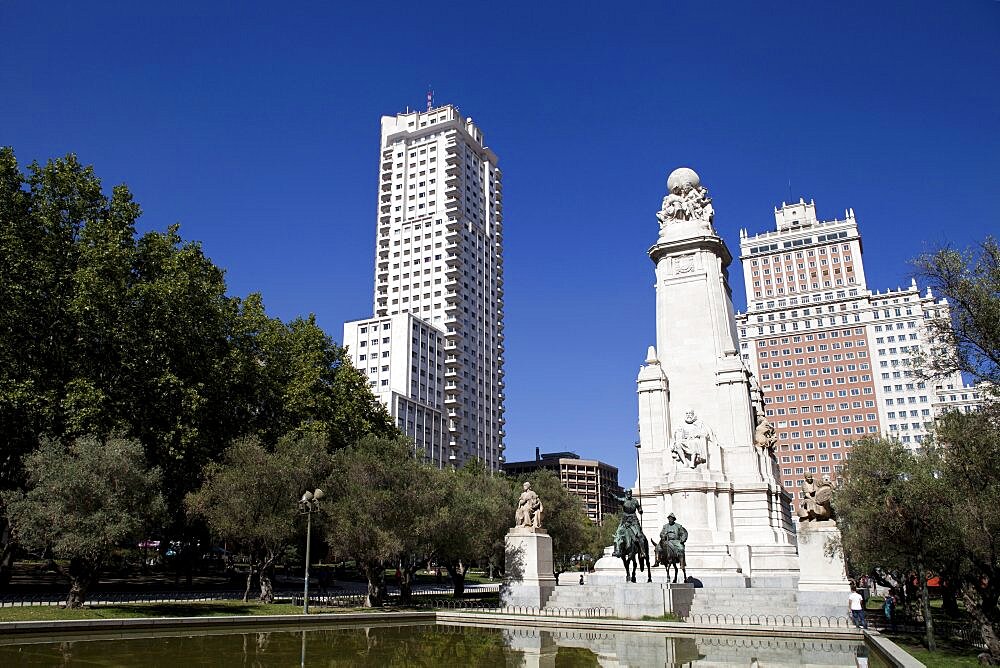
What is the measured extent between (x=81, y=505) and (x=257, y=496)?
7375mm

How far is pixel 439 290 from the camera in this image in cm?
11638

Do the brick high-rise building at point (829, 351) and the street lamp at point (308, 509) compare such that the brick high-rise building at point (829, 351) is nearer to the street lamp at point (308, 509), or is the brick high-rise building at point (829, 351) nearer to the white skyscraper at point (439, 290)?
the white skyscraper at point (439, 290)

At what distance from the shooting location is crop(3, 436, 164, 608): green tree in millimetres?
25438

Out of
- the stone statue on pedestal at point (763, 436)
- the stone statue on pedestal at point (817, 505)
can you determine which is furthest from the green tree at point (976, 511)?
the stone statue on pedestal at point (763, 436)

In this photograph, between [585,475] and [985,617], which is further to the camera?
[585,475]

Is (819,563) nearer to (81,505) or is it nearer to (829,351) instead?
(81,505)

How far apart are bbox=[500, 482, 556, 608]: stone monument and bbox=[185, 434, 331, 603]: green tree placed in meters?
9.83

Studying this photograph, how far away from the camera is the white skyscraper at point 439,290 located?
106m

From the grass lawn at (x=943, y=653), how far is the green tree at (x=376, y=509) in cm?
1899

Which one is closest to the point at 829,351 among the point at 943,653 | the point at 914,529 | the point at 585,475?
the point at 585,475

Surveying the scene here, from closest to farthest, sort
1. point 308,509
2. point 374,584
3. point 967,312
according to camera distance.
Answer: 1. point 967,312
2. point 308,509
3. point 374,584

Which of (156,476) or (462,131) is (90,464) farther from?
(462,131)

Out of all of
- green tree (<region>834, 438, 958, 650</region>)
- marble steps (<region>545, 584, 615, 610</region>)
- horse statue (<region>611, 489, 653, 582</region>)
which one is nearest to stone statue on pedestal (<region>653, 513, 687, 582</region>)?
horse statue (<region>611, 489, 653, 582</region>)

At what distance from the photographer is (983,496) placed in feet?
56.6
